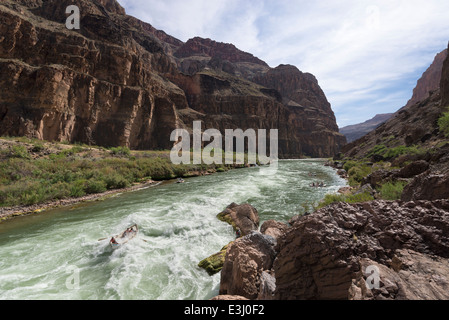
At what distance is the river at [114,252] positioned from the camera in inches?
199

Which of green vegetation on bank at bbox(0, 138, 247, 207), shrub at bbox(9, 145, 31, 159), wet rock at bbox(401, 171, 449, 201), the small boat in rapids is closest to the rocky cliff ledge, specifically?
wet rock at bbox(401, 171, 449, 201)

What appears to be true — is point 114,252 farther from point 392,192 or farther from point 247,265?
point 392,192

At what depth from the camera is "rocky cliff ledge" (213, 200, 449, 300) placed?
2518 mm

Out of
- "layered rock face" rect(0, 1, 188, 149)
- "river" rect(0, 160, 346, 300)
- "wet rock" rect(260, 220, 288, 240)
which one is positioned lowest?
"river" rect(0, 160, 346, 300)

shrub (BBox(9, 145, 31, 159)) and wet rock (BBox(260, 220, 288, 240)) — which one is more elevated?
shrub (BBox(9, 145, 31, 159))

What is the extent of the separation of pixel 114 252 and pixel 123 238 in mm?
712

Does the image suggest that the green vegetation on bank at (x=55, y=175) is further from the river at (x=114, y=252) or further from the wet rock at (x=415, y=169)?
the wet rock at (x=415, y=169)

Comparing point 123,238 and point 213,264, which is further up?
point 123,238

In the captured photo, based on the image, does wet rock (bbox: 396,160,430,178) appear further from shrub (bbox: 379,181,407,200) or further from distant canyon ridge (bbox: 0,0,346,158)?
distant canyon ridge (bbox: 0,0,346,158)

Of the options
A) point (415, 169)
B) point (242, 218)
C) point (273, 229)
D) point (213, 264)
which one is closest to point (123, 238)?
point (213, 264)

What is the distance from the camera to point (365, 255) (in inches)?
120

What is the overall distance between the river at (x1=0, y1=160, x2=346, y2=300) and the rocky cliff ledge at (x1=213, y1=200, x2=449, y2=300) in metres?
2.78
